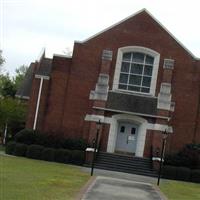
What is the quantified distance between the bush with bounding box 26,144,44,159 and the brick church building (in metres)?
3.70

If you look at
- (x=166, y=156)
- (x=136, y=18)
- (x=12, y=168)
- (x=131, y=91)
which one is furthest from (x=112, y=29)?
(x=12, y=168)

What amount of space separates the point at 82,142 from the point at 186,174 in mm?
7562

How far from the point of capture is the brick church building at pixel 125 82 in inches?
1623

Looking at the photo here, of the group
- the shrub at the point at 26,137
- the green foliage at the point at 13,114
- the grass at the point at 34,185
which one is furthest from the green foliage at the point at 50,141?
the grass at the point at 34,185

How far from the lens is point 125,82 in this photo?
137ft

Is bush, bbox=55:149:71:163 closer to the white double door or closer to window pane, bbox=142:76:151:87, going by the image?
the white double door

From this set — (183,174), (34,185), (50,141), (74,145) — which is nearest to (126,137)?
(74,145)

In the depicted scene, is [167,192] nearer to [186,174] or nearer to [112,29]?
[186,174]

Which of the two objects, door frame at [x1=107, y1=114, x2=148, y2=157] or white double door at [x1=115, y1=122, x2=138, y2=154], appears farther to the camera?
white double door at [x1=115, y1=122, x2=138, y2=154]

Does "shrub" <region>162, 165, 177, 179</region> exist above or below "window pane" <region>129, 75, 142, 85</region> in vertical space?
below

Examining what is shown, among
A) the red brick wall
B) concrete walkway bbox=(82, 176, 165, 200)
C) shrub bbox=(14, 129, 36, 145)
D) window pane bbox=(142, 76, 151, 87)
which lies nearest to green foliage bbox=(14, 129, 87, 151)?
shrub bbox=(14, 129, 36, 145)

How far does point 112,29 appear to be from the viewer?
41844 millimetres

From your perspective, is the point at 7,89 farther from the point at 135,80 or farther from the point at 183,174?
the point at 183,174

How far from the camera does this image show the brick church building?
41219 millimetres
